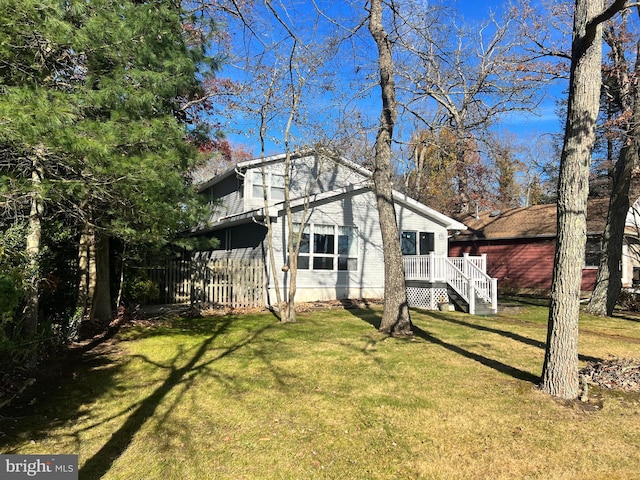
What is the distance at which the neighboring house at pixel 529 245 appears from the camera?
19609 mm

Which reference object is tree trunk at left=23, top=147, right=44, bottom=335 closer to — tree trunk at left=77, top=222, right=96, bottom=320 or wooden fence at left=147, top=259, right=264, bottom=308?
tree trunk at left=77, top=222, right=96, bottom=320

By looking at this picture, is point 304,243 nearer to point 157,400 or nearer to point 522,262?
point 157,400

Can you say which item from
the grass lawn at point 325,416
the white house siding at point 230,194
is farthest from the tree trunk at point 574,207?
the white house siding at point 230,194

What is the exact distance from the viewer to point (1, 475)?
3523 mm

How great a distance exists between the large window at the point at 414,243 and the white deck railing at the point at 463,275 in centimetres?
264

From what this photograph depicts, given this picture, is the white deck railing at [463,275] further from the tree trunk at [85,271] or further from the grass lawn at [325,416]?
the tree trunk at [85,271]

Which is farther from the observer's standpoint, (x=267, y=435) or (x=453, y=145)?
(x=453, y=145)

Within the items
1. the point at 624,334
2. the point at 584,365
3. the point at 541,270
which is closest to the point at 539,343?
the point at 584,365

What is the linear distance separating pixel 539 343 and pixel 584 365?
1782 mm

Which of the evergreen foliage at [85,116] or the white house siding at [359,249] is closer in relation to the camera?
the evergreen foliage at [85,116]

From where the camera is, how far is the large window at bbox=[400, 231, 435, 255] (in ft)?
58.3

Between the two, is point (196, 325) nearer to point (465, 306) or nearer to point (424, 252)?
point (465, 306)

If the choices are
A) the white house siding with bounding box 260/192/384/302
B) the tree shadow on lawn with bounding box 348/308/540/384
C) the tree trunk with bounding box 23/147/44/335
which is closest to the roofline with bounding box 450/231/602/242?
the white house siding with bounding box 260/192/384/302

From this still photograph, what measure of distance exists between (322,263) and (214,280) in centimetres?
422
